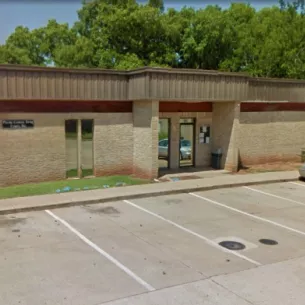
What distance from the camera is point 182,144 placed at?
19.3m

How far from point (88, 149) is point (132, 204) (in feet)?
14.5

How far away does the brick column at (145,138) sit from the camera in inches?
628

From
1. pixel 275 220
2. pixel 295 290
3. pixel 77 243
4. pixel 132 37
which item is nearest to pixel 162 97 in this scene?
pixel 275 220

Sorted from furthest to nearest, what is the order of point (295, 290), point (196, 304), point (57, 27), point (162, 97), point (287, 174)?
point (57, 27)
point (287, 174)
point (162, 97)
point (295, 290)
point (196, 304)

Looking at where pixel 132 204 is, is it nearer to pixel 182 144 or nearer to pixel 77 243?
pixel 77 243

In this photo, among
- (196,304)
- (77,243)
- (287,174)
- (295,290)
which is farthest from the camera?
(287,174)

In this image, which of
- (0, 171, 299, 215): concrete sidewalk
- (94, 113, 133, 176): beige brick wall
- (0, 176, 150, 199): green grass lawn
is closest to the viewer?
(0, 171, 299, 215): concrete sidewalk

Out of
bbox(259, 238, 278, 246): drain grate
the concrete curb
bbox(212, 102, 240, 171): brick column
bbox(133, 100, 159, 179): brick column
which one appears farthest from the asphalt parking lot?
bbox(212, 102, 240, 171): brick column

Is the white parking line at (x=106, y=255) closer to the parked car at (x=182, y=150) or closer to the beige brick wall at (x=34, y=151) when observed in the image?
the beige brick wall at (x=34, y=151)

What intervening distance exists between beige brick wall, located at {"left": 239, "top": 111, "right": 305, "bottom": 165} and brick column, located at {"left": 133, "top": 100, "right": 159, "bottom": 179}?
542 centimetres

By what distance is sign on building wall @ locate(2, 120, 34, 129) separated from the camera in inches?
568

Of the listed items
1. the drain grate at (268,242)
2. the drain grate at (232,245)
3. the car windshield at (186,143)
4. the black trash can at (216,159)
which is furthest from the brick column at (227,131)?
the drain grate at (232,245)

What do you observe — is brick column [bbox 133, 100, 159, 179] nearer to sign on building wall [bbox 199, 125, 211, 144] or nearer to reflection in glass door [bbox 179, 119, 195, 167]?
reflection in glass door [bbox 179, 119, 195, 167]

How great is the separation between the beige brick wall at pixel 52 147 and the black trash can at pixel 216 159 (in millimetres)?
4322
